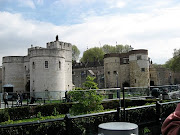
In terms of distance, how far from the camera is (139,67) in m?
50.0

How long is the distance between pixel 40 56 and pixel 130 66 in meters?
23.8

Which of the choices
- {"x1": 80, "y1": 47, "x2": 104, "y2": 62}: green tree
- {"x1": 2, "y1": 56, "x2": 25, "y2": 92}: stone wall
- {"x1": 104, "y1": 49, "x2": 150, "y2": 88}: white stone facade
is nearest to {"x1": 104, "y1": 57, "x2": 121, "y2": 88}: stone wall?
{"x1": 104, "y1": 49, "x2": 150, "y2": 88}: white stone facade

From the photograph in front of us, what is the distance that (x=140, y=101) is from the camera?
16750 mm

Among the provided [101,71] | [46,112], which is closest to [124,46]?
[101,71]

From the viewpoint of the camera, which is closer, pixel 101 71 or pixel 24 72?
pixel 24 72

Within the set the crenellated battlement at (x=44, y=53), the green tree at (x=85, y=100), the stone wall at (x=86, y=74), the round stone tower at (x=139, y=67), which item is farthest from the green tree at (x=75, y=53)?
the green tree at (x=85, y=100)

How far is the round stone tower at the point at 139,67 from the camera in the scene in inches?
1957

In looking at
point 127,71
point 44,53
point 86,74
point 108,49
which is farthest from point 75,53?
point 44,53

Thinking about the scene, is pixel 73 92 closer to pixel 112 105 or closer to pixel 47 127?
pixel 47 127

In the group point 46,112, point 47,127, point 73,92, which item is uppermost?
point 73,92

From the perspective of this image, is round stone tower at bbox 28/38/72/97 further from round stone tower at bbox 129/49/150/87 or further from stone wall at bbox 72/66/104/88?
stone wall at bbox 72/66/104/88

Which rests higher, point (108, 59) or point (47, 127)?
point (108, 59)

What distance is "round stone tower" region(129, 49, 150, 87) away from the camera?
4972cm

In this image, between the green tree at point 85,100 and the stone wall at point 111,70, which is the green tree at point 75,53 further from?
the green tree at point 85,100
